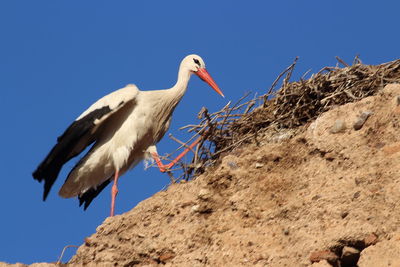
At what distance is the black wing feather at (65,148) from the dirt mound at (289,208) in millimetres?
2098

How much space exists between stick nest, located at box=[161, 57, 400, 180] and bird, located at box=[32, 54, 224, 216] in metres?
1.38

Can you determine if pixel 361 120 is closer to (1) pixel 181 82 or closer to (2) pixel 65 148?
(2) pixel 65 148

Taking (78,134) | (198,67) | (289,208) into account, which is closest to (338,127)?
(289,208)

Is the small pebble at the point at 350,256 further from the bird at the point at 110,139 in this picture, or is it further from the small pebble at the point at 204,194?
the bird at the point at 110,139

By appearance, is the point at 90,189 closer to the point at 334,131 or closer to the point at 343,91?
the point at 343,91

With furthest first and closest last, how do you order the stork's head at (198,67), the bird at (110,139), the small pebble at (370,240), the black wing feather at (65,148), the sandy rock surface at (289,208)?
the stork's head at (198,67) < the bird at (110,139) < the black wing feather at (65,148) < the sandy rock surface at (289,208) < the small pebble at (370,240)

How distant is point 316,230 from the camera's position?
4.84 m

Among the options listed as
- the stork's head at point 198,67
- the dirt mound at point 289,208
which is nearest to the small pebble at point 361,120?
the dirt mound at point 289,208

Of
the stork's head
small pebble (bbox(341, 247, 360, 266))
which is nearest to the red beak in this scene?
the stork's head

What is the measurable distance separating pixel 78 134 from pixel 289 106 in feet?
7.04

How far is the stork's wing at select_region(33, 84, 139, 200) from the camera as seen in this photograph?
798 cm

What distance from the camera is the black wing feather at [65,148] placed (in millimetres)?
7973

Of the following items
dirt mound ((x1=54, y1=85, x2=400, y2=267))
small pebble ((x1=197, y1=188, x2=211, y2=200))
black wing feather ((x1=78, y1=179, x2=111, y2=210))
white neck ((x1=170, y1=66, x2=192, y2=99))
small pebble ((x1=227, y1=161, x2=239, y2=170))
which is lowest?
dirt mound ((x1=54, y1=85, x2=400, y2=267))

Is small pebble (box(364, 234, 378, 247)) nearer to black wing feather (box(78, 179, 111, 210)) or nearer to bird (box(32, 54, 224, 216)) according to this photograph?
bird (box(32, 54, 224, 216))
